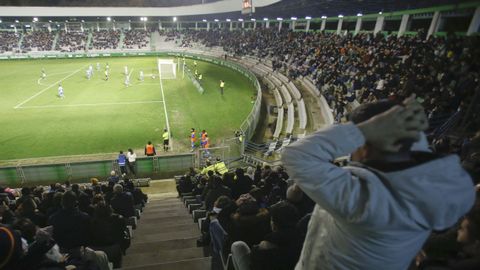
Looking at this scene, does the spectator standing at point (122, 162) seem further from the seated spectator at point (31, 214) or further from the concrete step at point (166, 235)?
the seated spectator at point (31, 214)

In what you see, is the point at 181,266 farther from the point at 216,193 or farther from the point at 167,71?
the point at 167,71

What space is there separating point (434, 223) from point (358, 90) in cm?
1813

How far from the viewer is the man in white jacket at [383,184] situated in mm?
1369

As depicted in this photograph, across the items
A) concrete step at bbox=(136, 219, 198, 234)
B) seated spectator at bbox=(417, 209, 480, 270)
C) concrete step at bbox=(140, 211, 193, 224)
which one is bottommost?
concrete step at bbox=(140, 211, 193, 224)

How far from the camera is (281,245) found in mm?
3268

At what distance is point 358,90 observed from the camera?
59.7 feet

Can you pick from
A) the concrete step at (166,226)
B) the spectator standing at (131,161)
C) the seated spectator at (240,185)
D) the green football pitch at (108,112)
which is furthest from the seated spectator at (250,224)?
the green football pitch at (108,112)

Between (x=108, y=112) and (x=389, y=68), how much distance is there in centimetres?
1958

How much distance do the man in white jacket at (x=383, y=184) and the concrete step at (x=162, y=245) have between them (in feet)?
16.8

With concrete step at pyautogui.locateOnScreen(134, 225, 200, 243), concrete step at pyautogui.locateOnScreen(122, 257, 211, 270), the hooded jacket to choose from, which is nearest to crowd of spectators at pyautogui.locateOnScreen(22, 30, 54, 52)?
concrete step at pyautogui.locateOnScreen(134, 225, 200, 243)

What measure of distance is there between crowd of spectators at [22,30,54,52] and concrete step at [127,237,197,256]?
67124mm

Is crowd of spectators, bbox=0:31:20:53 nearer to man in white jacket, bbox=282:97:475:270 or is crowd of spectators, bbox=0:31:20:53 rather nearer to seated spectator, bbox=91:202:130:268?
seated spectator, bbox=91:202:130:268

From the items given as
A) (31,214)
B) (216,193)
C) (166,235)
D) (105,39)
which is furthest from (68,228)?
(105,39)

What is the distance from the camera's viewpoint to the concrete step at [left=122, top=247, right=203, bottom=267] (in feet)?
17.7
